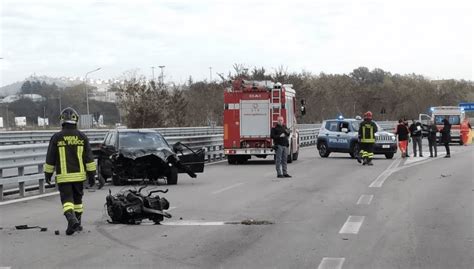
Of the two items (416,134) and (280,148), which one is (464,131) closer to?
(416,134)

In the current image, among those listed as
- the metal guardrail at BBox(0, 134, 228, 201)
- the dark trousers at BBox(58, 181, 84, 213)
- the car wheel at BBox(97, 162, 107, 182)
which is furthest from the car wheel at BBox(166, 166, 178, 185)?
A: the dark trousers at BBox(58, 181, 84, 213)

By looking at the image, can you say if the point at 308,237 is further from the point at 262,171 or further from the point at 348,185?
the point at 262,171

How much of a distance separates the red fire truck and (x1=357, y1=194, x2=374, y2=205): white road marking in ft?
36.1

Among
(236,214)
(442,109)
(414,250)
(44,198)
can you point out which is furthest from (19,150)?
(442,109)

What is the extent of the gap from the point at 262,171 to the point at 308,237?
492 inches

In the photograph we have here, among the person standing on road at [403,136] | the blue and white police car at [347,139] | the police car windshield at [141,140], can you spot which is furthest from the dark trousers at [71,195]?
the person standing on road at [403,136]

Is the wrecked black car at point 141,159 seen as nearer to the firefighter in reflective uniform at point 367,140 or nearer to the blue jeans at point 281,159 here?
the blue jeans at point 281,159

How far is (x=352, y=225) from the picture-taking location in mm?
9641

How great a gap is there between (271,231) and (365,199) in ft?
14.1

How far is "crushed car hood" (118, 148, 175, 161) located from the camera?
15.9 metres

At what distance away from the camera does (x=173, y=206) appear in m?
12.2

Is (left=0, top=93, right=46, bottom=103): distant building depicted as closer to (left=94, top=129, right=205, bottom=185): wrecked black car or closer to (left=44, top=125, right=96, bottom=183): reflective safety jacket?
(left=94, top=129, right=205, bottom=185): wrecked black car

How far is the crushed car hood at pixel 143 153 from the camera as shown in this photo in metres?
15.9

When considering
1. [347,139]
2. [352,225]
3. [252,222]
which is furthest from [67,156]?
[347,139]
